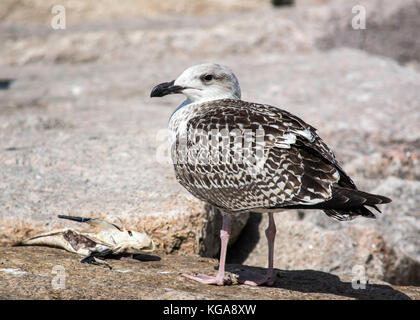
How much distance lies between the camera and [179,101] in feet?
38.5

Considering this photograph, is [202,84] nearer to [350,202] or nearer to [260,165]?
[260,165]

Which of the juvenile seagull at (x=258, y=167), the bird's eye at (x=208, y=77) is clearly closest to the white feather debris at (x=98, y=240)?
the juvenile seagull at (x=258, y=167)

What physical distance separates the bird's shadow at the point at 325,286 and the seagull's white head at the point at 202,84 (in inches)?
65.0

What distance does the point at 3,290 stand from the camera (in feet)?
15.9

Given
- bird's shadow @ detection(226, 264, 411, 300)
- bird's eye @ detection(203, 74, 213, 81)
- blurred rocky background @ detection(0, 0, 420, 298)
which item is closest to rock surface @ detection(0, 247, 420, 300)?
bird's shadow @ detection(226, 264, 411, 300)

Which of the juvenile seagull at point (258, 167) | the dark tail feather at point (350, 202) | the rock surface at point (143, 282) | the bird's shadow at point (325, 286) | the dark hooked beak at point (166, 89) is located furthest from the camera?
the dark hooked beak at point (166, 89)

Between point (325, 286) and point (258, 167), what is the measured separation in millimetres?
1364

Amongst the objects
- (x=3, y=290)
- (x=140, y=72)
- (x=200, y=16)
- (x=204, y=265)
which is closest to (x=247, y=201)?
(x=204, y=265)

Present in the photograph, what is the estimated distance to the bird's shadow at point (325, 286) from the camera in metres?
5.77

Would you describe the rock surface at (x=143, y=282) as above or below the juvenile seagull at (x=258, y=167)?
below

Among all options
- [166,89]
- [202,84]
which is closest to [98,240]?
[166,89]

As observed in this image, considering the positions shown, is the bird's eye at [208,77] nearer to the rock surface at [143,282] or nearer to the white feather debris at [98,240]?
the white feather debris at [98,240]
